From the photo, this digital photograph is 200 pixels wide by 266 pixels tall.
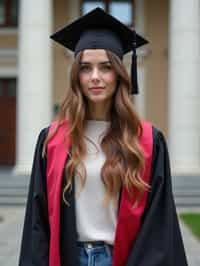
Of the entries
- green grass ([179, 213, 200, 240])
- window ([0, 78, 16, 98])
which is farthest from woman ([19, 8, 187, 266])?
window ([0, 78, 16, 98])

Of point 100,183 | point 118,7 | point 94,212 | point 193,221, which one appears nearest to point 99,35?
point 100,183

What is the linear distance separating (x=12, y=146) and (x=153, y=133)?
17769mm

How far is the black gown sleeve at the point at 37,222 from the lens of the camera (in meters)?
2.36

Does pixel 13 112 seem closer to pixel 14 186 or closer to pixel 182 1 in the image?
pixel 14 186

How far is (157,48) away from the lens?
63.0 ft

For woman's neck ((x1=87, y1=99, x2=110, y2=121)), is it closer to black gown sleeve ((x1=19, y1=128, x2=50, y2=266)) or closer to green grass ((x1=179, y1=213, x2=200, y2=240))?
black gown sleeve ((x1=19, y1=128, x2=50, y2=266))

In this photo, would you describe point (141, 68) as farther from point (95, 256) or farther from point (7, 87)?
point (95, 256)

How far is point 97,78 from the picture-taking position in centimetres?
236

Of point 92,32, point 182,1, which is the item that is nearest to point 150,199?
point 92,32

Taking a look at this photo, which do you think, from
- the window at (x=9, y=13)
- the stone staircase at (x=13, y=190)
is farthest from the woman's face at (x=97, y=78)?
the window at (x=9, y=13)

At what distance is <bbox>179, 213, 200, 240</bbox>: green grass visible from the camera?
978 cm

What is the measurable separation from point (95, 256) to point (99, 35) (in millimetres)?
910

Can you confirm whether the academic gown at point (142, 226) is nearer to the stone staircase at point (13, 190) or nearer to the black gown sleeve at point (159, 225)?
the black gown sleeve at point (159, 225)

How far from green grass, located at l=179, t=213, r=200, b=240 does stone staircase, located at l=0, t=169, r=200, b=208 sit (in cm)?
139
